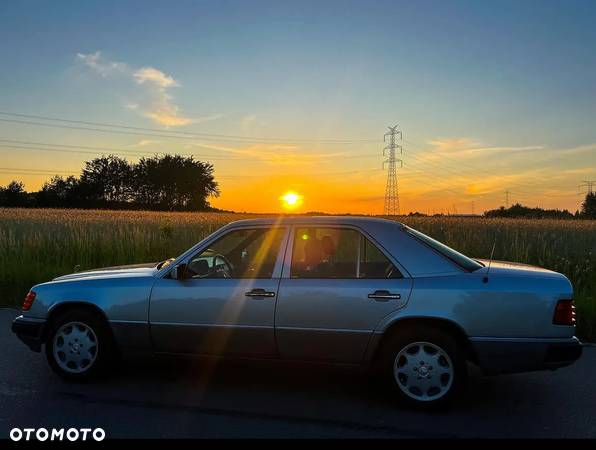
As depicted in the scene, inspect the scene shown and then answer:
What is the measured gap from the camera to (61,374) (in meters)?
5.40

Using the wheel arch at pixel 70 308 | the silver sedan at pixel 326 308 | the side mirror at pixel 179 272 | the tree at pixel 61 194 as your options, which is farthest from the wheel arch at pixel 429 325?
the tree at pixel 61 194

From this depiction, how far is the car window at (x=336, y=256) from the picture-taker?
16.2ft

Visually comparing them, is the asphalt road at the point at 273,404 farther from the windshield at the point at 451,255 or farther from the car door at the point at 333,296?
the windshield at the point at 451,255

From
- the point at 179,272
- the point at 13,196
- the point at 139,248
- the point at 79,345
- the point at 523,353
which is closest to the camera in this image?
the point at 523,353

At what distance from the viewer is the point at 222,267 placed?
216 inches

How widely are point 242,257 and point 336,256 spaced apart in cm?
87

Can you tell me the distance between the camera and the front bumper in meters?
5.56

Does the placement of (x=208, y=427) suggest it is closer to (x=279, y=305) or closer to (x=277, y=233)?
(x=279, y=305)

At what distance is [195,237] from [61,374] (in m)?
10.6

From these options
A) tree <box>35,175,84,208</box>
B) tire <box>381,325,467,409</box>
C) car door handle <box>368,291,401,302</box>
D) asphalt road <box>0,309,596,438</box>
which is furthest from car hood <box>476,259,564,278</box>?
tree <box>35,175,84,208</box>

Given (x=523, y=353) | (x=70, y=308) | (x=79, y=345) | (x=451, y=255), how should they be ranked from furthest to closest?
1. (x=70, y=308)
2. (x=79, y=345)
3. (x=451, y=255)
4. (x=523, y=353)

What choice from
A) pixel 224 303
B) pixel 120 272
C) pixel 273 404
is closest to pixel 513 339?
pixel 273 404

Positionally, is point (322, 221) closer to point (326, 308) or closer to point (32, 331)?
point (326, 308)

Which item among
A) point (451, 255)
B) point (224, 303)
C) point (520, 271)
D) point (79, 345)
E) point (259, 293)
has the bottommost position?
point (79, 345)
